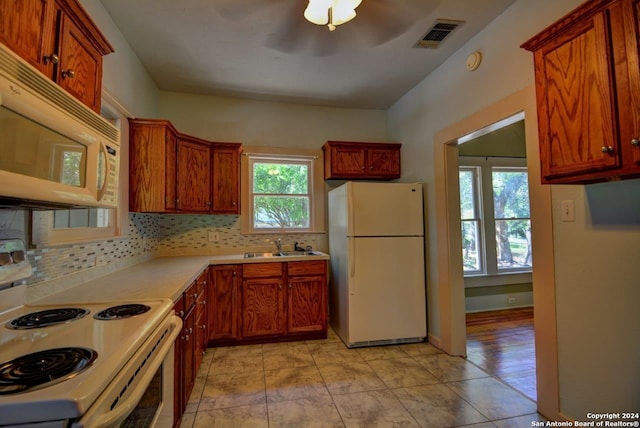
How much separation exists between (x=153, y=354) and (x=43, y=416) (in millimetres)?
500

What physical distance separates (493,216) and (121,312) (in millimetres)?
4329

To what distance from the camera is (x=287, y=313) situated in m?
3.00

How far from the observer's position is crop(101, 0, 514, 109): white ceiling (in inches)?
80.1

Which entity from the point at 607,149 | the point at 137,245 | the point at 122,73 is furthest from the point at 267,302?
the point at 607,149

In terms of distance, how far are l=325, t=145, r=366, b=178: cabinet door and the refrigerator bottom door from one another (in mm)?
978

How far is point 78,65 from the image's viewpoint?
135 cm

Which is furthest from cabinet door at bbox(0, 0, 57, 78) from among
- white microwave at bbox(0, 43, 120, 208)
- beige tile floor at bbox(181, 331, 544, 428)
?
beige tile floor at bbox(181, 331, 544, 428)

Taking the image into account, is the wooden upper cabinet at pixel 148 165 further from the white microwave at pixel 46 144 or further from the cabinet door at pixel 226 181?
the white microwave at pixel 46 144

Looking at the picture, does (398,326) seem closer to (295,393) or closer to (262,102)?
(295,393)

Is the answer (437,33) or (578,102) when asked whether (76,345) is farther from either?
(437,33)

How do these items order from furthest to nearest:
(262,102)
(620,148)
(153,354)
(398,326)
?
(262,102), (398,326), (620,148), (153,354)

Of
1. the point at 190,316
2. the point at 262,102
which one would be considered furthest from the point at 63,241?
the point at 262,102

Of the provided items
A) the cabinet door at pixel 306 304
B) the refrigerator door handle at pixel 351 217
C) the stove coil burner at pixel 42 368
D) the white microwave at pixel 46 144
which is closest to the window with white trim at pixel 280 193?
the cabinet door at pixel 306 304

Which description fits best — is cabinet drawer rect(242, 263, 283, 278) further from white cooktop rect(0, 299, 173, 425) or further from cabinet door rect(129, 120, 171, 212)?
white cooktop rect(0, 299, 173, 425)
